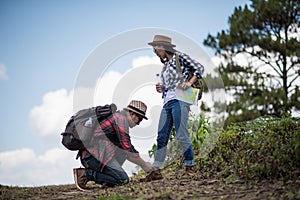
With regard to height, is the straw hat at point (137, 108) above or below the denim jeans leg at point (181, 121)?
above

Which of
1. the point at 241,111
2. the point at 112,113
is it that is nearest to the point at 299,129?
the point at 112,113

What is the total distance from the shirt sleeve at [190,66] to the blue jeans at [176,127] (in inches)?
15.8

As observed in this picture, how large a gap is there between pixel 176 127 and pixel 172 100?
0.34 metres

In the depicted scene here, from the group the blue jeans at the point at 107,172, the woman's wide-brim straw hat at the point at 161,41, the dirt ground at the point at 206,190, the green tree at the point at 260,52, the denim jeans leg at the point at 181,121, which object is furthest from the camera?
the green tree at the point at 260,52

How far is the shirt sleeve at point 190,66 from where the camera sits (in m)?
5.26

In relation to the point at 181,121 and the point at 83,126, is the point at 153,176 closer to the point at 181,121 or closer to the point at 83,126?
the point at 181,121

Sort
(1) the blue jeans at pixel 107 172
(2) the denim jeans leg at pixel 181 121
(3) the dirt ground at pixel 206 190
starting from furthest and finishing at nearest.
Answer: (1) the blue jeans at pixel 107 172 → (2) the denim jeans leg at pixel 181 121 → (3) the dirt ground at pixel 206 190

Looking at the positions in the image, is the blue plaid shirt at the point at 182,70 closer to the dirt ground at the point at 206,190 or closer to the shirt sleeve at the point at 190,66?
the shirt sleeve at the point at 190,66

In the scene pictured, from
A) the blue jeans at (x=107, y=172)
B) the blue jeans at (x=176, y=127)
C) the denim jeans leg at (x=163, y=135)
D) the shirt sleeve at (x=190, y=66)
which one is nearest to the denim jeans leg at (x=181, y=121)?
the blue jeans at (x=176, y=127)

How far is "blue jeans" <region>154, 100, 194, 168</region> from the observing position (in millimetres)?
5207

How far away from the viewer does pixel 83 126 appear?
5277 millimetres

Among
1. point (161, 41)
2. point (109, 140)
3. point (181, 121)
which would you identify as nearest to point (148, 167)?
point (109, 140)

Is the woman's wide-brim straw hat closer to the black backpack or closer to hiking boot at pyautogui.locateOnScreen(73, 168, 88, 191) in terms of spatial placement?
the black backpack

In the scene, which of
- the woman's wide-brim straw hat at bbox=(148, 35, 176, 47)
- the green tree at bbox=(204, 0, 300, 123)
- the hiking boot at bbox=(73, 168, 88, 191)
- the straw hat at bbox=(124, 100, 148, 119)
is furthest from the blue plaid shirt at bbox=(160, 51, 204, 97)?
the green tree at bbox=(204, 0, 300, 123)
